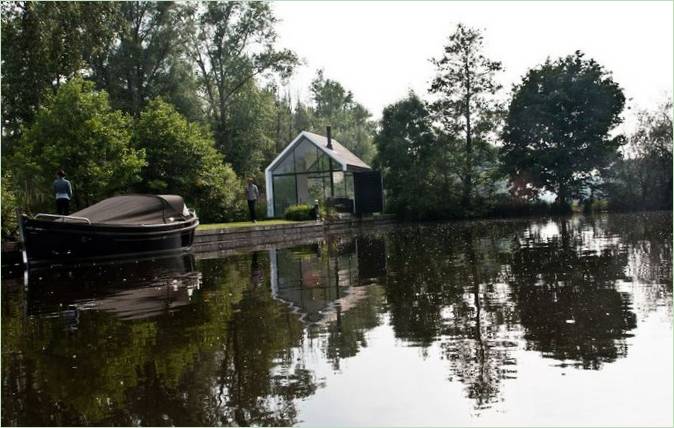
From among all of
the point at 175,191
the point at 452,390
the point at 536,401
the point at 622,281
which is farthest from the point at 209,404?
the point at 175,191

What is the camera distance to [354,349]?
19.0ft

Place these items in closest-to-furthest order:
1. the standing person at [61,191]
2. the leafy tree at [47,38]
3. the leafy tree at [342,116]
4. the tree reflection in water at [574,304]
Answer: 1. the tree reflection in water at [574,304]
2. the standing person at [61,191]
3. the leafy tree at [47,38]
4. the leafy tree at [342,116]

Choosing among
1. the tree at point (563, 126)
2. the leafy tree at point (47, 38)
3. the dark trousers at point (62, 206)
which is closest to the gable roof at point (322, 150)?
the tree at point (563, 126)

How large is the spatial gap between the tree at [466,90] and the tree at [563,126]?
1979 millimetres

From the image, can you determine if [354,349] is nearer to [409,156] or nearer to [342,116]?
[409,156]

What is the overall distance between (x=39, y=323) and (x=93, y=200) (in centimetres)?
1855

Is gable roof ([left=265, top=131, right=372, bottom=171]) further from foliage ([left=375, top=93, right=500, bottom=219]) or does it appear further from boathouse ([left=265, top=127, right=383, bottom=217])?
foliage ([left=375, top=93, right=500, bottom=219])

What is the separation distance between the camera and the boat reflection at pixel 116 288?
864cm

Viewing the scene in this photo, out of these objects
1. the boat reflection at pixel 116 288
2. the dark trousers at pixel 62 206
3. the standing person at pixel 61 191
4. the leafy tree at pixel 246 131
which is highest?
the leafy tree at pixel 246 131

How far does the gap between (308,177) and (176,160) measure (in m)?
10.2

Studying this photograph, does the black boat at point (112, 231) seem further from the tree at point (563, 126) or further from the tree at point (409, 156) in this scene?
the tree at point (563, 126)

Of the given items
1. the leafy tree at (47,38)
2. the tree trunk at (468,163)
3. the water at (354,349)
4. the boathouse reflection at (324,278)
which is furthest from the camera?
the tree trunk at (468,163)

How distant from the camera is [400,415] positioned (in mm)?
4098

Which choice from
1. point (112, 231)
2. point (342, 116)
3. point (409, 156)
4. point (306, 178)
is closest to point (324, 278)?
point (112, 231)
